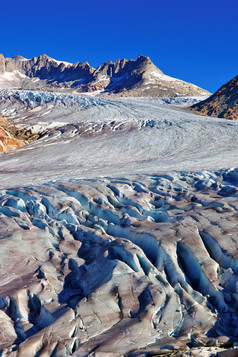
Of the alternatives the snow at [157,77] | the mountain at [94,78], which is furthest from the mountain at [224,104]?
the snow at [157,77]

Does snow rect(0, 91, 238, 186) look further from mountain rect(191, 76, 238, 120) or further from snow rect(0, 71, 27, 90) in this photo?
snow rect(0, 71, 27, 90)

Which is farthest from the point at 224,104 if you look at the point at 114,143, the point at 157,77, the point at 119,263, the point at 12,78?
the point at 12,78

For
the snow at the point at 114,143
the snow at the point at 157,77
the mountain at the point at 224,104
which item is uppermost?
the snow at the point at 157,77

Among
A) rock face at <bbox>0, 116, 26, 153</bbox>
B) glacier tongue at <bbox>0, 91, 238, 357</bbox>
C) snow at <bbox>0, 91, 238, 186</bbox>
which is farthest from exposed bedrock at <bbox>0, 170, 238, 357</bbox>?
→ rock face at <bbox>0, 116, 26, 153</bbox>

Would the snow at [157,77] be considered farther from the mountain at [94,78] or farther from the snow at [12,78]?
the snow at [12,78]

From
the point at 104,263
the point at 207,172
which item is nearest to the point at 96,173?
the point at 207,172

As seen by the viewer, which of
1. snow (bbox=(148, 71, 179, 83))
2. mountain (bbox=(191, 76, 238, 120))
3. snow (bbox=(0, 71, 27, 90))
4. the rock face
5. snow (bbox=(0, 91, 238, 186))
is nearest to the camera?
snow (bbox=(0, 91, 238, 186))
